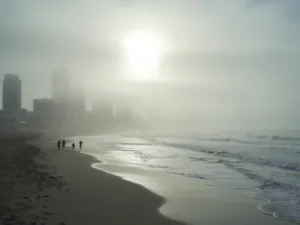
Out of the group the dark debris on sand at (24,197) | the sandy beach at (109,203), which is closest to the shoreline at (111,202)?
the sandy beach at (109,203)

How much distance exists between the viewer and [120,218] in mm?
10609

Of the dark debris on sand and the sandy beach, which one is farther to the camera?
the sandy beach

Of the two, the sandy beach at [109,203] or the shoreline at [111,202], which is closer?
the sandy beach at [109,203]

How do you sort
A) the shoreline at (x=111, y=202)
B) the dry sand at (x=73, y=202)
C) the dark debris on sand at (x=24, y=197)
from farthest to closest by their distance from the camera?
1. the shoreline at (x=111, y=202)
2. the dry sand at (x=73, y=202)
3. the dark debris on sand at (x=24, y=197)

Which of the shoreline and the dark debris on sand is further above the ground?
the dark debris on sand

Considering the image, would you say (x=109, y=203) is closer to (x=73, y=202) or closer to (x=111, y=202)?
(x=111, y=202)

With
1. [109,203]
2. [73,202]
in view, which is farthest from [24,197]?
[109,203]

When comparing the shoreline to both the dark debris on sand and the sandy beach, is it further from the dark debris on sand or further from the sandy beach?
the dark debris on sand

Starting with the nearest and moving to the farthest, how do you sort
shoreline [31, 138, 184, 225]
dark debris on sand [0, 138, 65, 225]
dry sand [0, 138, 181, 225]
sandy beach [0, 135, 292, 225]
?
dark debris on sand [0, 138, 65, 225] → dry sand [0, 138, 181, 225] → sandy beach [0, 135, 292, 225] → shoreline [31, 138, 184, 225]

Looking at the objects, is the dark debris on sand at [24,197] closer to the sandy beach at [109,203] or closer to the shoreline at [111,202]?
the sandy beach at [109,203]

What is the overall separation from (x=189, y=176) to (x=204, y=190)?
14.7 ft

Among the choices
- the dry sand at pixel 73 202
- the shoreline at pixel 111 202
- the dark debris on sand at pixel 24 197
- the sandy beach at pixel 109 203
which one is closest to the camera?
the dark debris on sand at pixel 24 197

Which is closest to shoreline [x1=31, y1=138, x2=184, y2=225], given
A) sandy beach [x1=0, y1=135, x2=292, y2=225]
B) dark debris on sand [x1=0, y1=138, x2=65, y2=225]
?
sandy beach [x1=0, y1=135, x2=292, y2=225]

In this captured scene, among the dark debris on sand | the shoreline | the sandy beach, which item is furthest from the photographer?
the shoreline
